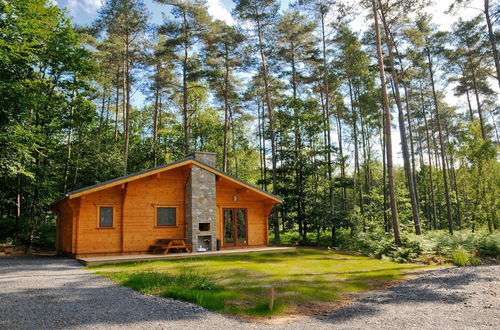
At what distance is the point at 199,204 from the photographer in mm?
13570

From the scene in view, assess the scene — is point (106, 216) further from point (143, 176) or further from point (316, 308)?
point (316, 308)

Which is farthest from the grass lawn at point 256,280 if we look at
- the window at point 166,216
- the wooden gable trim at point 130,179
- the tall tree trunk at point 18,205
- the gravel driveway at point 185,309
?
the tall tree trunk at point 18,205

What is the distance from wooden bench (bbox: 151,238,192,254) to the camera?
12.5 meters

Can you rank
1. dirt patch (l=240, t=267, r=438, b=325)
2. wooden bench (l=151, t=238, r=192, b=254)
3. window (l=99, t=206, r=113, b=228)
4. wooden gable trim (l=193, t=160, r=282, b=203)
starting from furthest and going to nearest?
wooden gable trim (l=193, t=160, r=282, b=203)
window (l=99, t=206, r=113, b=228)
wooden bench (l=151, t=238, r=192, b=254)
dirt patch (l=240, t=267, r=438, b=325)

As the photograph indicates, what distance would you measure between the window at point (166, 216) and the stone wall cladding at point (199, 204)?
0.52 m

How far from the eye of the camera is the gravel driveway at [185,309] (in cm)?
453

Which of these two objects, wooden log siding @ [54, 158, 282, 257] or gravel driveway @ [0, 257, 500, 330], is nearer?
gravel driveway @ [0, 257, 500, 330]

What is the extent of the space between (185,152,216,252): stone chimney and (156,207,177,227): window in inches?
20.1

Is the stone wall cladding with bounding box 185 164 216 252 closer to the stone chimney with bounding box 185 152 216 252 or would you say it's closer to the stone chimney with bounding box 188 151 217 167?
the stone chimney with bounding box 185 152 216 252

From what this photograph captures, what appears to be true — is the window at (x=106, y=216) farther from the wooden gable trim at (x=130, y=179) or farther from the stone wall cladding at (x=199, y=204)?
the stone wall cladding at (x=199, y=204)

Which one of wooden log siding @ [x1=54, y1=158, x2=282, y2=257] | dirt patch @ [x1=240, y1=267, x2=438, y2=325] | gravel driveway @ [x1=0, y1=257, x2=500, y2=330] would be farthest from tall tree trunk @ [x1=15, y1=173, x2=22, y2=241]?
dirt patch @ [x1=240, y1=267, x2=438, y2=325]

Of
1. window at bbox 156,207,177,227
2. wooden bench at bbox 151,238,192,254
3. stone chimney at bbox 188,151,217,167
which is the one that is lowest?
wooden bench at bbox 151,238,192,254

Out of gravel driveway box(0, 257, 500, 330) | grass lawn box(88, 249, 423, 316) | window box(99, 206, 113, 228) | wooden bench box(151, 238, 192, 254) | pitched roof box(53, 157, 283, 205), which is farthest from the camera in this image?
window box(99, 206, 113, 228)

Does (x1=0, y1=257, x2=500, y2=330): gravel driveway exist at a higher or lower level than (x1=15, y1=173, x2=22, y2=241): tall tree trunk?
lower
